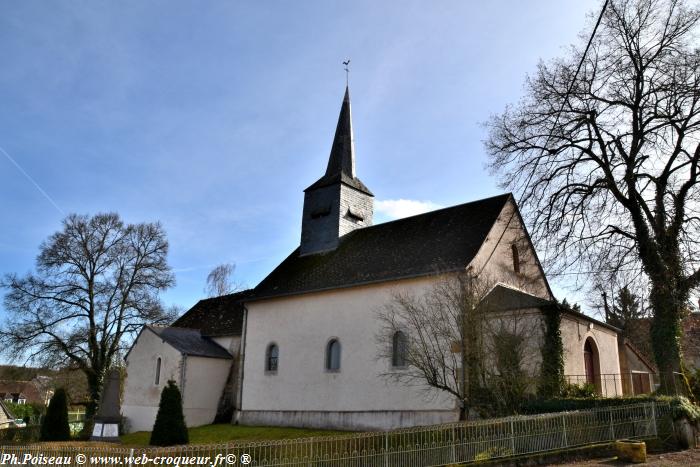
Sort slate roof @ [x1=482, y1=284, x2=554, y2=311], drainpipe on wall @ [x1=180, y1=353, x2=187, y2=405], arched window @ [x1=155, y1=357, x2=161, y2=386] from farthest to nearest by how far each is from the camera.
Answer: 1. arched window @ [x1=155, y1=357, x2=161, y2=386]
2. drainpipe on wall @ [x1=180, y1=353, x2=187, y2=405]
3. slate roof @ [x1=482, y1=284, x2=554, y2=311]

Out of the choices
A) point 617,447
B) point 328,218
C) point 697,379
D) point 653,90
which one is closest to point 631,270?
point 697,379

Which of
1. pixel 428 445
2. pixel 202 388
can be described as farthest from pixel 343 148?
pixel 428 445

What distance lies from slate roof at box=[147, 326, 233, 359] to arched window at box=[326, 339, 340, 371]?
7.81 metres

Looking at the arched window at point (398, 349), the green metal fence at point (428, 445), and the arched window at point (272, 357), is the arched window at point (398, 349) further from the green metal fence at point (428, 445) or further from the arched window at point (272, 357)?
the green metal fence at point (428, 445)

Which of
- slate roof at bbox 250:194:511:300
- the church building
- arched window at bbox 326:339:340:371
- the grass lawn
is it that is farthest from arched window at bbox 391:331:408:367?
the grass lawn

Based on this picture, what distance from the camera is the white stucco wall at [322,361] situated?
20625 millimetres

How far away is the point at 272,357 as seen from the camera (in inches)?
1024

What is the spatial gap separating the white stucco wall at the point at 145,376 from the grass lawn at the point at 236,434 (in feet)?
7.73

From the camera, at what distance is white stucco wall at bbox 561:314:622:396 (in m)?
19.2

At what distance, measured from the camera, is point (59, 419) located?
21219 mm

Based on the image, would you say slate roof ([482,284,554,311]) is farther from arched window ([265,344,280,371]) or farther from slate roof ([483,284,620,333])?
arched window ([265,344,280,371])

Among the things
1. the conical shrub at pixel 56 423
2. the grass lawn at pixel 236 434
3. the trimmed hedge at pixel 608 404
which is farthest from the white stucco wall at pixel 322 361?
the conical shrub at pixel 56 423

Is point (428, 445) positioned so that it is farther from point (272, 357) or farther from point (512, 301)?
point (272, 357)

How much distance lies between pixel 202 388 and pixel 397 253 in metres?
12.4
